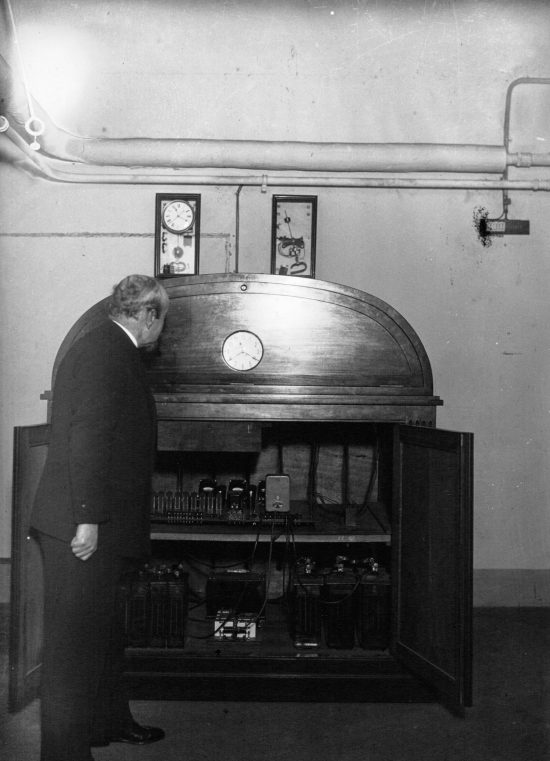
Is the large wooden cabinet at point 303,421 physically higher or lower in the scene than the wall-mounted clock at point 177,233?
lower

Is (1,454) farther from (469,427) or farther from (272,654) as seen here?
(469,427)

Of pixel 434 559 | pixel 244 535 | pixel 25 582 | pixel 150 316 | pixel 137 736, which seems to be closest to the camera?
pixel 150 316

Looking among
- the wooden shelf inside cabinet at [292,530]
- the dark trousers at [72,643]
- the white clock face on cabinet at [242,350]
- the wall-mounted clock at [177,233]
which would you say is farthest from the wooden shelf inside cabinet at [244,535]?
the wall-mounted clock at [177,233]

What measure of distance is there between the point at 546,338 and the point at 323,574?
7.76ft

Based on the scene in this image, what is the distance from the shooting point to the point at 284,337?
373 cm

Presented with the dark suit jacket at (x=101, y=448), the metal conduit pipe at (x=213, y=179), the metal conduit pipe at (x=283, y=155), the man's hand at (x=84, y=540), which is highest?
the metal conduit pipe at (x=283, y=155)

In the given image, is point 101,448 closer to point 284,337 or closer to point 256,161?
point 284,337

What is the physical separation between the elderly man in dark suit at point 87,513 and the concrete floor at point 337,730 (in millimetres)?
492

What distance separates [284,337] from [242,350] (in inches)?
9.1

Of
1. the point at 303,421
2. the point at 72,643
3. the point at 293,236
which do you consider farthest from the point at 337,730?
the point at 293,236

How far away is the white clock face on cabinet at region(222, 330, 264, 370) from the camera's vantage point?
12.2 ft

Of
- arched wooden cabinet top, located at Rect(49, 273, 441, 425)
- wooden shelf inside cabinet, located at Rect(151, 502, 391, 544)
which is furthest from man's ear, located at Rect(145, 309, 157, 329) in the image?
wooden shelf inside cabinet, located at Rect(151, 502, 391, 544)

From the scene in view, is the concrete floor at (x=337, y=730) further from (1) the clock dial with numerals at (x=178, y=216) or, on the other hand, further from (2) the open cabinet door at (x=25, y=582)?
(1) the clock dial with numerals at (x=178, y=216)

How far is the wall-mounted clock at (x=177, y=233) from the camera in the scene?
471 cm
